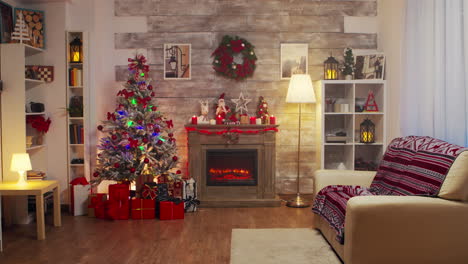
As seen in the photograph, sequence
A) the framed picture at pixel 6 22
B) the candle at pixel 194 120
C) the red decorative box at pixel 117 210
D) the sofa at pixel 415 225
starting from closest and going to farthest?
the sofa at pixel 415 225
the framed picture at pixel 6 22
the red decorative box at pixel 117 210
the candle at pixel 194 120

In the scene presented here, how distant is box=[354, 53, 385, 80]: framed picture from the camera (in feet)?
18.4

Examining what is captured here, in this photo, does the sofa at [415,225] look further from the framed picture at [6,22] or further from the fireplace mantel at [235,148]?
the framed picture at [6,22]

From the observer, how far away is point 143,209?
16.1 ft

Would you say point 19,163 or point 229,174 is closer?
point 19,163

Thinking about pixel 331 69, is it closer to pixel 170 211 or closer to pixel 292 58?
pixel 292 58

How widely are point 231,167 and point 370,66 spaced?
217 centimetres

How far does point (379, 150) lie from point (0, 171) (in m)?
4.32

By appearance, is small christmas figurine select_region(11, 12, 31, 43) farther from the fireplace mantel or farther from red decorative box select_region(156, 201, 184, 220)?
red decorative box select_region(156, 201, 184, 220)

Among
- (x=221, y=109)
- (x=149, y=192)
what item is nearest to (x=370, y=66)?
(x=221, y=109)

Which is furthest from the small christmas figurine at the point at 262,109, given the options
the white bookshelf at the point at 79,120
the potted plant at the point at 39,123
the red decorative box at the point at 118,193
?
the potted plant at the point at 39,123

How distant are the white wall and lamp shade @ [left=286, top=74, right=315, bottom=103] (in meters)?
0.98

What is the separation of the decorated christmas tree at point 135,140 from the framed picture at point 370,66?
2522mm

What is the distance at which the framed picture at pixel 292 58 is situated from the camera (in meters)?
5.93

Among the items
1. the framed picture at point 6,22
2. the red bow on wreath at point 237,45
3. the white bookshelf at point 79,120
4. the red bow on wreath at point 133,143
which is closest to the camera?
the framed picture at point 6,22
